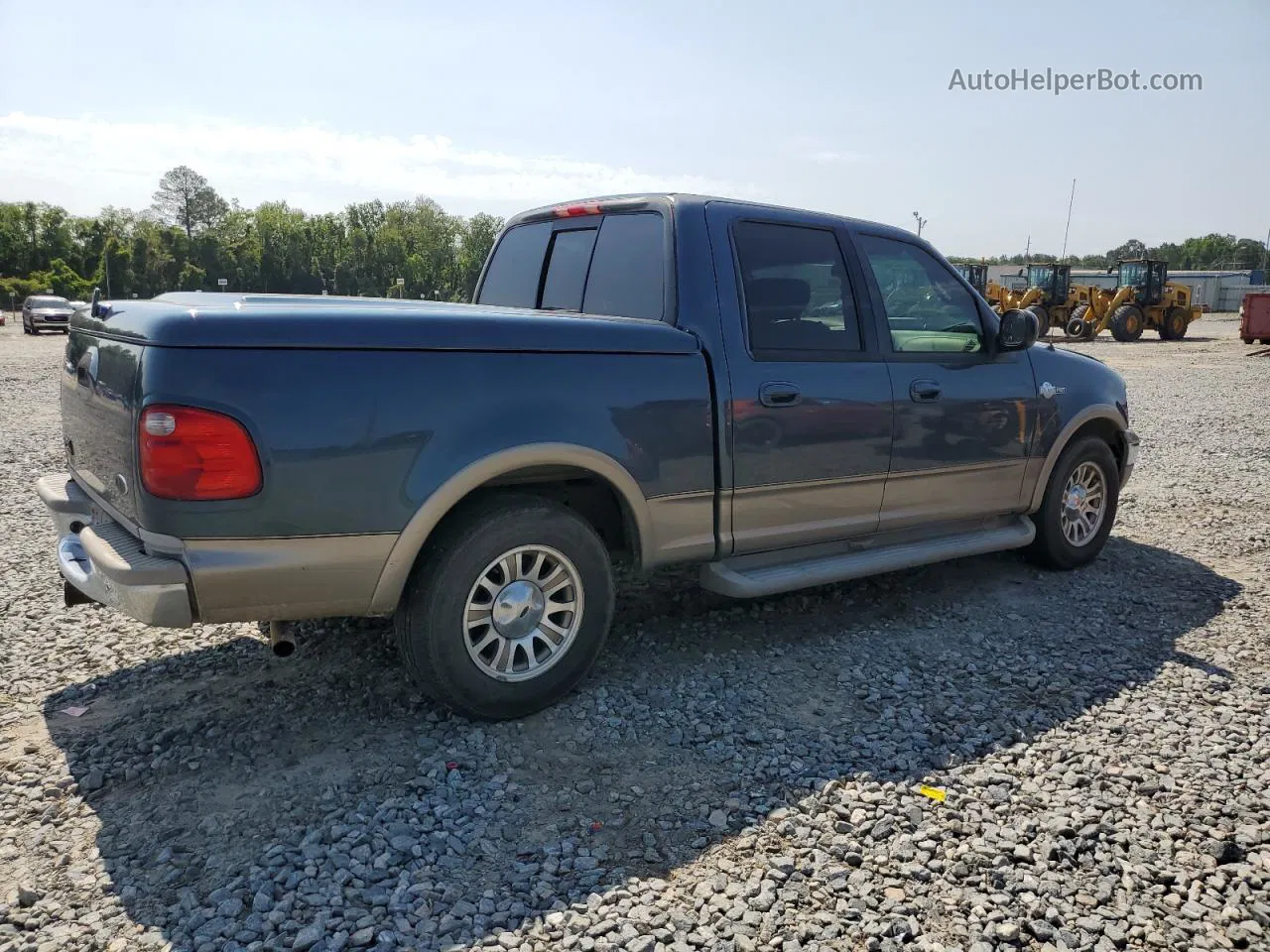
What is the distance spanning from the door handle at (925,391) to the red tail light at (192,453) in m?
3.09

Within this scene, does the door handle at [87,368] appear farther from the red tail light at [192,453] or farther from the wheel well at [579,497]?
the wheel well at [579,497]

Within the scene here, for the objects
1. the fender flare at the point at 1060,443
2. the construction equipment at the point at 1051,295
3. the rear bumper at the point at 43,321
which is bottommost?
the rear bumper at the point at 43,321

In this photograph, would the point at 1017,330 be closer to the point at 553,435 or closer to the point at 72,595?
the point at 553,435

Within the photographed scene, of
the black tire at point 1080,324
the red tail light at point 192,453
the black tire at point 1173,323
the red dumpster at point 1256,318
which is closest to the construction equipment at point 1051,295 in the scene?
the black tire at point 1080,324

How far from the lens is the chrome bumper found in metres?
2.94

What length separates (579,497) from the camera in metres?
4.05

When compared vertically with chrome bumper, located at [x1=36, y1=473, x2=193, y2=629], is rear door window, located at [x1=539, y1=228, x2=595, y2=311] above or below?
above

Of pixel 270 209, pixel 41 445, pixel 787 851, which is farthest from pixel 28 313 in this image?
pixel 270 209

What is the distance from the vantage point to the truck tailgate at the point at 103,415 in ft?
9.89

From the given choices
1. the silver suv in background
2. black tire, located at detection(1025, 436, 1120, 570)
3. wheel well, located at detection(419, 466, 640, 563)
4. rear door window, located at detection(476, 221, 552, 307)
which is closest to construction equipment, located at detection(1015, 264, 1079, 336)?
black tire, located at detection(1025, 436, 1120, 570)

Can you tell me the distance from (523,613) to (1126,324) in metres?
31.2

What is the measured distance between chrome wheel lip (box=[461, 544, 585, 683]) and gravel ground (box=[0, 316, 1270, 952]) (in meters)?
0.26

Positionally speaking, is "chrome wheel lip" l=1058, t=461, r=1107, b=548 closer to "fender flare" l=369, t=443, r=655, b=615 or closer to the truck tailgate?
"fender flare" l=369, t=443, r=655, b=615

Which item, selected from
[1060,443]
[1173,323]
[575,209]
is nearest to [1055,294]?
[1173,323]
